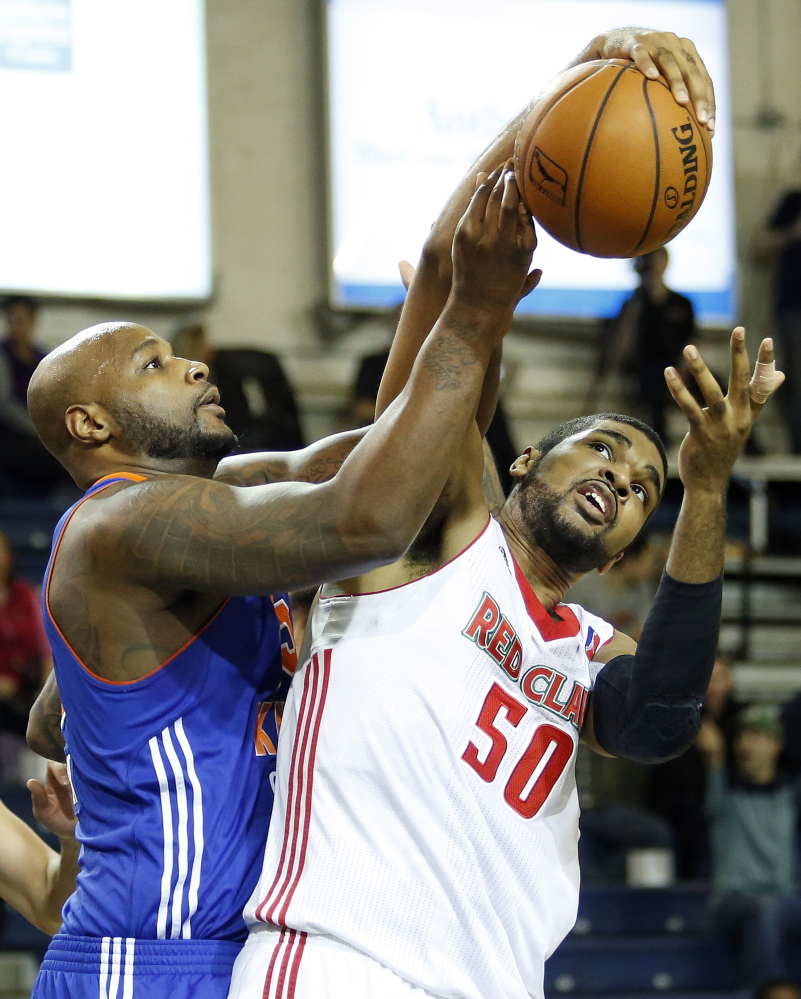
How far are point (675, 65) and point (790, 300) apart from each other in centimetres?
836

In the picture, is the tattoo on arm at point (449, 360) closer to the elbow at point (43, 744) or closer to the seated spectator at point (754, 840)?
the elbow at point (43, 744)

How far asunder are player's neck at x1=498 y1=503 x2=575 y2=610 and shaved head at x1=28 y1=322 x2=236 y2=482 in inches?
27.7

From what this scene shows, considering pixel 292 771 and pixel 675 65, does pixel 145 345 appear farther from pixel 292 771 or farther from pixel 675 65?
pixel 675 65

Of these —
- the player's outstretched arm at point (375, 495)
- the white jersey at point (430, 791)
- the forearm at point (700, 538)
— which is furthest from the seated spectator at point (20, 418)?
the forearm at point (700, 538)

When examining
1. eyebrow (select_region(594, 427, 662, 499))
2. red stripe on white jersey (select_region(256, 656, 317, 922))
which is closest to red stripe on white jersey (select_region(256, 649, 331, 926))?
red stripe on white jersey (select_region(256, 656, 317, 922))

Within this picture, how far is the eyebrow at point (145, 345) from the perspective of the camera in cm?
278

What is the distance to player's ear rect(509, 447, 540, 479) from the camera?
3.16 meters

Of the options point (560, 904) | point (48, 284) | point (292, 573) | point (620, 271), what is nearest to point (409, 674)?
point (292, 573)

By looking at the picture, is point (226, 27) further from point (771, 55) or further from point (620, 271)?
point (771, 55)

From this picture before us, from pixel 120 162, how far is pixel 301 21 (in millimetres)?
1935

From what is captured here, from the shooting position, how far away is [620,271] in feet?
35.4

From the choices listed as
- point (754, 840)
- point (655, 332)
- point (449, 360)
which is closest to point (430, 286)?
point (449, 360)

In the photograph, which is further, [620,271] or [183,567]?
[620,271]

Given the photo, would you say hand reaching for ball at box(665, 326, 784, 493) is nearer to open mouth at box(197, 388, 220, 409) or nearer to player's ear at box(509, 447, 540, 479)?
player's ear at box(509, 447, 540, 479)
